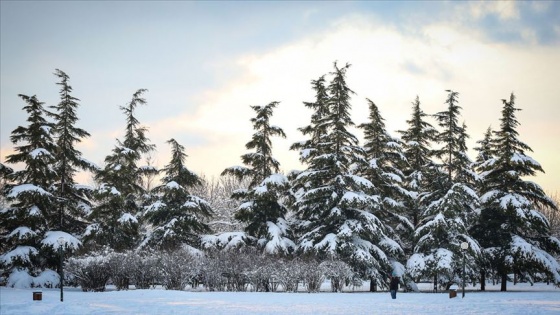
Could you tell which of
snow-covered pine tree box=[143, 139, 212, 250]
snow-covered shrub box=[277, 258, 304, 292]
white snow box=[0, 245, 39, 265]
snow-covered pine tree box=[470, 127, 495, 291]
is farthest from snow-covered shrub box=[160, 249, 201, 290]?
snow-covered pine tree box=[470, 127, 495, 291]

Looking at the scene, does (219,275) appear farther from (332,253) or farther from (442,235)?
(442,235)

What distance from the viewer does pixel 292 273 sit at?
30266mm

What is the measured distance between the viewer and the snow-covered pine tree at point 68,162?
33.6 metres

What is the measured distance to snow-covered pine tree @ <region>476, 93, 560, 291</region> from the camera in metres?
31.9

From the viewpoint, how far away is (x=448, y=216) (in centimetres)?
3216

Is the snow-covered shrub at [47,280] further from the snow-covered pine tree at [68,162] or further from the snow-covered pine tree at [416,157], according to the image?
the snow-covered pine tree at [416,157]

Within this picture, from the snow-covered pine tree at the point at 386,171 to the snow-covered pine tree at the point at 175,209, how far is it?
12.5 metres

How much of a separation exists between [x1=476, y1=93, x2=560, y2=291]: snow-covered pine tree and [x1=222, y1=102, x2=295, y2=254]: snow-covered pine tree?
48.2ft

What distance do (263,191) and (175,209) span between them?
287 inches

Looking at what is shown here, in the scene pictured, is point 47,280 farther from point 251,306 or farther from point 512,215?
point 512,215

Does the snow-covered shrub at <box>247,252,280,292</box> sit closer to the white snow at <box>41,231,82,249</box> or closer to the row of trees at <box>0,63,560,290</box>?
the row of trees at <box>0,63,560,290</box>

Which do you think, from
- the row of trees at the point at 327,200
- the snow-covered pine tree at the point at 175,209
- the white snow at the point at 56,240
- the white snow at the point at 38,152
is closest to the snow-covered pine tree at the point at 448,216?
the row of trees at the point at 327,200

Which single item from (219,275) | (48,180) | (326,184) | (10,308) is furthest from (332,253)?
(48,180)

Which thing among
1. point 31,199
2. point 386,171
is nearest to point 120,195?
point 31,199
